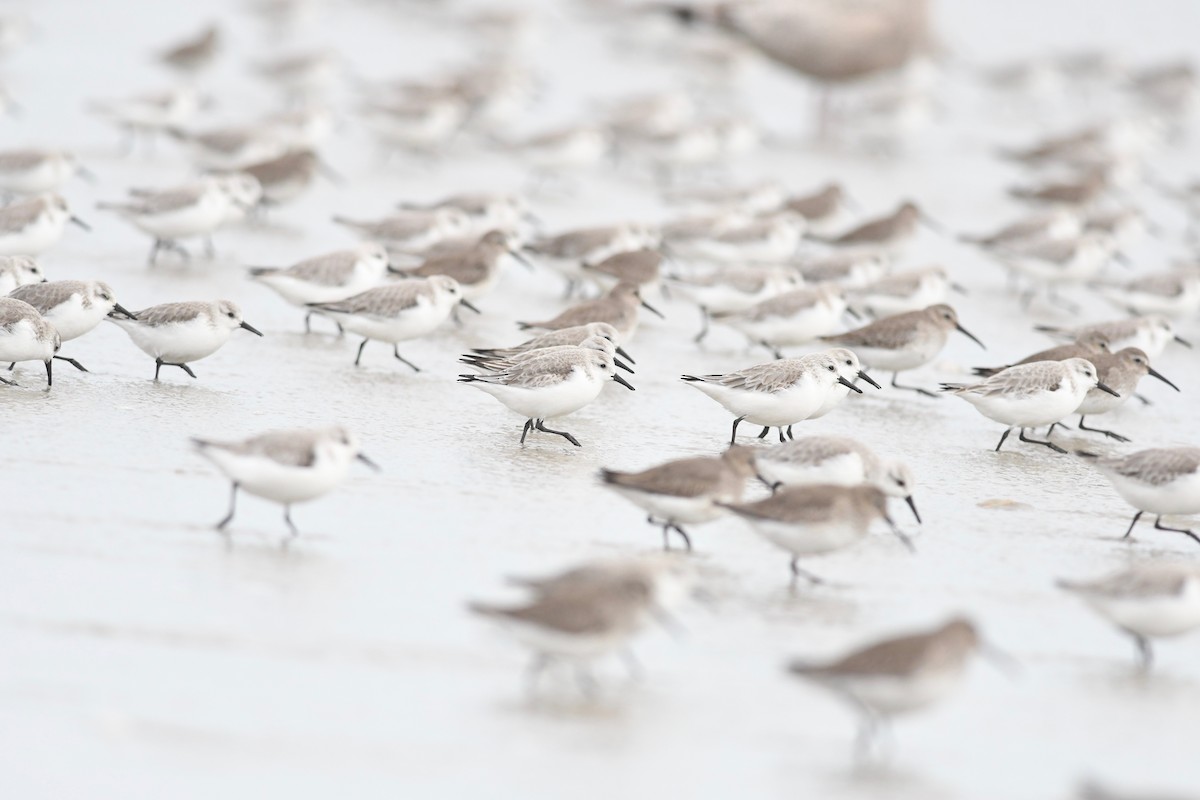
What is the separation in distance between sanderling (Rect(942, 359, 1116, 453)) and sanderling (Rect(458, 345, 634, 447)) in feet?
7.31

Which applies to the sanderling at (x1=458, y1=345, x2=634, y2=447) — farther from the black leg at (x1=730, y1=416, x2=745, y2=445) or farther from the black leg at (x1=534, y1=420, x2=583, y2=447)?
the black leg at (x1=730, y1=416, x2=745, y2=445)

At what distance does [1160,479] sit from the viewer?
8.52m

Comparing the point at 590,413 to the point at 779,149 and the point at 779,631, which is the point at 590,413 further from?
the point at 779,149

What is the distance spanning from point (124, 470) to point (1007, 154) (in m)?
14.3

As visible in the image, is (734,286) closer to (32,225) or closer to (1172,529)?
(1172,529)

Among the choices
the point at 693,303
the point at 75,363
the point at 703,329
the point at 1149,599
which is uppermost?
the point at 1149,599

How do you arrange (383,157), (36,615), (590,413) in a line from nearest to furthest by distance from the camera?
(36,615) < (590,413) < (383,157)

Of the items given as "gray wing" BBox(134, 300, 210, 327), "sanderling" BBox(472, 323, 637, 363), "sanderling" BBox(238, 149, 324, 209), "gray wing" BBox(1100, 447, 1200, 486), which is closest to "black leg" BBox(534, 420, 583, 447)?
"sanderling" BBox(472, 323, 637, 363)

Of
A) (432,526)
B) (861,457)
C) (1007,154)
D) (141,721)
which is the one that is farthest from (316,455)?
(1007,154)

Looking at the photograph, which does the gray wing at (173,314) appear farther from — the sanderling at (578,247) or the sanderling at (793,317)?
the sanderling at (578,247)

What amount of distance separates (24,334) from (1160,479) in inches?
240

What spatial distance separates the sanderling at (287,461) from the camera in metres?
7.48

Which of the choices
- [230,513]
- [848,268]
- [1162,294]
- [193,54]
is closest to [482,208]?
[848,268]

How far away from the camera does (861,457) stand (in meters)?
8.47
